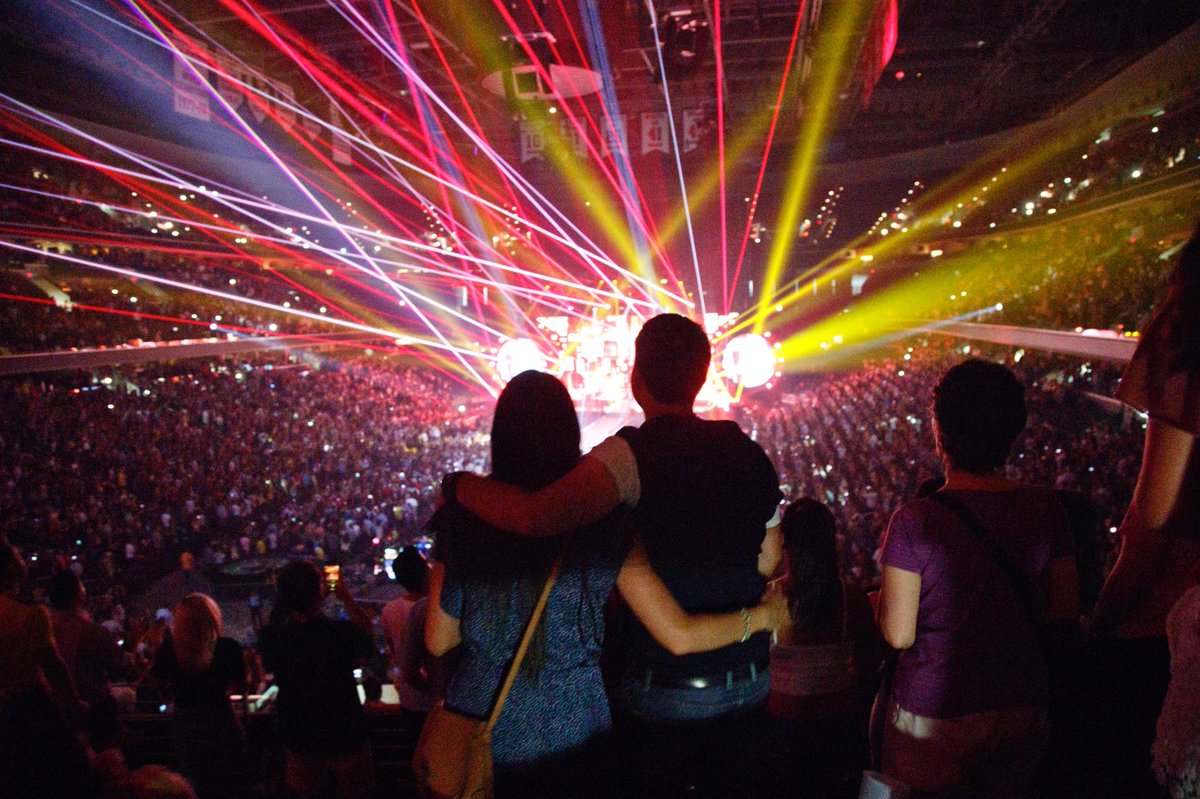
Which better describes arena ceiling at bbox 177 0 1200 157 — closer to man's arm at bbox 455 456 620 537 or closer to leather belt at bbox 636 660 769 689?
man's arm at bbox 455 456 620 537

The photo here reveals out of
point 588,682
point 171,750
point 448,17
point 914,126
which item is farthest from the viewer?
point 914,126

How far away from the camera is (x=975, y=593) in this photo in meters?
1.53

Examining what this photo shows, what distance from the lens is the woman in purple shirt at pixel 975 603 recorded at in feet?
5.01

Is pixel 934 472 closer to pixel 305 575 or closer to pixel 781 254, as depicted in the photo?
pixel 305 575

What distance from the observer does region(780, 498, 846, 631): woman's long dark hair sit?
2188 millimetres

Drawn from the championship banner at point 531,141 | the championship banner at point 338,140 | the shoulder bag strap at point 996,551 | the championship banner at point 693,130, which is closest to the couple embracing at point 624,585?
the shoulder bag strap at point 996,551

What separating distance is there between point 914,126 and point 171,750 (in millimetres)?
19144

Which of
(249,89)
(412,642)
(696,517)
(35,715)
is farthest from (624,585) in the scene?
(249,89)

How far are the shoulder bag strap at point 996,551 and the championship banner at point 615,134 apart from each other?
14364mm

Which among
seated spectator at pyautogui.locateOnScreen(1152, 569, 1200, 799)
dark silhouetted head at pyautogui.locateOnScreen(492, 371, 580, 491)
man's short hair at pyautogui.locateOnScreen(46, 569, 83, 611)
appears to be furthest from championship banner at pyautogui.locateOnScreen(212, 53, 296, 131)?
seated spectator at pyautogui.locateOnScreen(1152, 569, 1200, 799)

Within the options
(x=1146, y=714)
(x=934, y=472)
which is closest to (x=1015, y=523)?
(x=1146, y=714)

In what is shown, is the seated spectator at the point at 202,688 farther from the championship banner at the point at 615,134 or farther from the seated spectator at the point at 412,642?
the championship banner at the point at 615,134

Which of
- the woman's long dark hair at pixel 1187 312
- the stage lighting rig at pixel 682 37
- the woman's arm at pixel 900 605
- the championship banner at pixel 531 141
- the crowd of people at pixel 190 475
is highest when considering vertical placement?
the championship banner at pixel 531 141

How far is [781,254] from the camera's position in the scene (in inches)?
893
